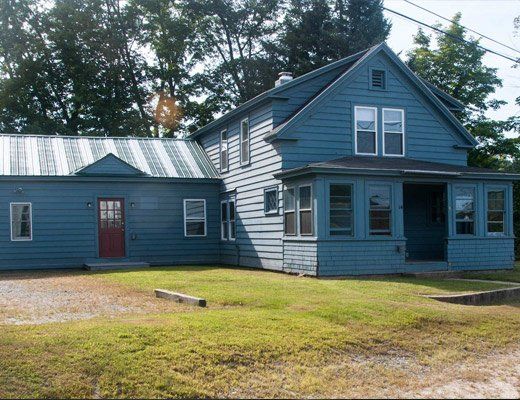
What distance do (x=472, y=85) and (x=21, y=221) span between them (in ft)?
84.8

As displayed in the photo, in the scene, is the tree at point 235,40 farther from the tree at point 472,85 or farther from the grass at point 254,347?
the grass at point 254,347

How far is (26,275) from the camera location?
18469 millimetres

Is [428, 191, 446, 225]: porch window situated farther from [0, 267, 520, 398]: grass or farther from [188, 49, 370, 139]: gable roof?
[0, 267, 520, 398]: grass

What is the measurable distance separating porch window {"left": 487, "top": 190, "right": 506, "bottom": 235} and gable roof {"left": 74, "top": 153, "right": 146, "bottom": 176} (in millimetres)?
11695

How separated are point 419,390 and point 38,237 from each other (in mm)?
16821

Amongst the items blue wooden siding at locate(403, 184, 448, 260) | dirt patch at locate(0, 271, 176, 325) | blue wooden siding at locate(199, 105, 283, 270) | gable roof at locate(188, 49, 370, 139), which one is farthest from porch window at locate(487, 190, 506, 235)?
dirt patch at locate(0, 271, 176, 325)

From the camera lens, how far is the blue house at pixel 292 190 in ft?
55.1

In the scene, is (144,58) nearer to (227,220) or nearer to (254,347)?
(227,220)

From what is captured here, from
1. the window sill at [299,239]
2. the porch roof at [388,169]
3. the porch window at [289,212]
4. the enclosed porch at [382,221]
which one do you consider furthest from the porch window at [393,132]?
the window sill at [299,239]

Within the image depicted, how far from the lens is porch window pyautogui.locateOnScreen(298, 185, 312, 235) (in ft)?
54.8

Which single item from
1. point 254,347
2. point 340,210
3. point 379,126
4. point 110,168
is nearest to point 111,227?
point 110,168

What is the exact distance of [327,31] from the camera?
37844mm

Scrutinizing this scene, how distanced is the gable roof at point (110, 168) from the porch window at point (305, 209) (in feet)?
24.5

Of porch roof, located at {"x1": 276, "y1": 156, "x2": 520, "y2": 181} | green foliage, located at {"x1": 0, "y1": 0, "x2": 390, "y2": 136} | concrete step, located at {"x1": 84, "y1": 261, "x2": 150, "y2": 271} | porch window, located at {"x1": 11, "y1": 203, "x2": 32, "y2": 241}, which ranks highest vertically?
green foliage, located at {"x1": 0, "y1": 0, "x2": 390, "y2": 136}
